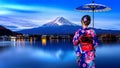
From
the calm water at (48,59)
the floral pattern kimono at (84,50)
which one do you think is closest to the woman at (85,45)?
the floral pattern kimono at (84,50)

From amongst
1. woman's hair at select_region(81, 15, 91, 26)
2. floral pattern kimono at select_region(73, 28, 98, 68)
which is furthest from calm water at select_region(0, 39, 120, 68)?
woman's hair at select_region(81, 15, 91, 26)

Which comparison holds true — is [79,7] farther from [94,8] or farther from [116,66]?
[116,66]

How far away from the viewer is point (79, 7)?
33.3 feet

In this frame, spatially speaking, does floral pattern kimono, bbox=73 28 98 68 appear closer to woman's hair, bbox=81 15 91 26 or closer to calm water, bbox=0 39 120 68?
woman's hair, bbox=81 15 91 26

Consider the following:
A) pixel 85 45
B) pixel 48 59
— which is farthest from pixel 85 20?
pixel 48 59

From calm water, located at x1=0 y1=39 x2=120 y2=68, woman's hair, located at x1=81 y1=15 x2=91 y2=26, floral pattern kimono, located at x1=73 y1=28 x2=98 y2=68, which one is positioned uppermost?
woman's hair, located at x1=81 y1=15 x2=91 y2=26

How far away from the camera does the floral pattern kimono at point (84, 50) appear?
21.0ft

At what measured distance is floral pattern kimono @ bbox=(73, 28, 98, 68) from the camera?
6.40 meters

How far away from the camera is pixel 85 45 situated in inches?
252

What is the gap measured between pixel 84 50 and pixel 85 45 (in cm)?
9

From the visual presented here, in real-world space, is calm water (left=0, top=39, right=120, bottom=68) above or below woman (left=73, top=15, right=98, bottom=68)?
below

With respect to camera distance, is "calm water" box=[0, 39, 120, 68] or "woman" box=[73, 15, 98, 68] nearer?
"woman" box=[73, 15, 98, 68]

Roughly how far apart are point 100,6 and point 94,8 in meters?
0.18

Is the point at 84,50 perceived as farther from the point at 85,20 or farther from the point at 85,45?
the point at 85,20
